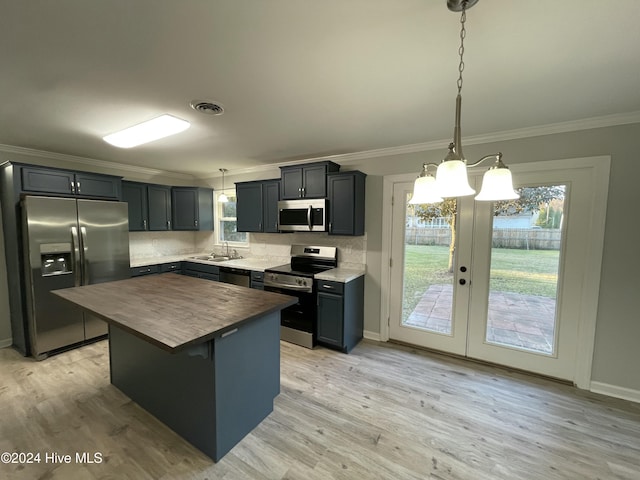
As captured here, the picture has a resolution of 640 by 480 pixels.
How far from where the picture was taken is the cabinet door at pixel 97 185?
326 cm

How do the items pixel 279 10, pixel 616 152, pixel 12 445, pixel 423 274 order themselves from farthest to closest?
pixel 423 274, pixel 616 152, pixel 12 445, pixel 279 10

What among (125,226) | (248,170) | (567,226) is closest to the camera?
(567,226)

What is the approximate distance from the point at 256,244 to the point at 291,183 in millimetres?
1435

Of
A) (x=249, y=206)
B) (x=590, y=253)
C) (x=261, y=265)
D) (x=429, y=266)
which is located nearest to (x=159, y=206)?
(x=249, y=206)

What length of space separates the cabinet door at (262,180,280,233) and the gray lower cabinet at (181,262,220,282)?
3.32ft

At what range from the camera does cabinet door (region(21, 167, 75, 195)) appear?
2.88 metres

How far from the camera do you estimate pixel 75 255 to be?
310cm

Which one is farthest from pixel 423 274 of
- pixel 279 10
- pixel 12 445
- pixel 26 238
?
pixel 26 238

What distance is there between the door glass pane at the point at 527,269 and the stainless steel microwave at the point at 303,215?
193 cm

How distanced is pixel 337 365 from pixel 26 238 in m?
3.63

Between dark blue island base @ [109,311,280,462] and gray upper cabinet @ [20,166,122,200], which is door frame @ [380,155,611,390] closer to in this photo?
dark blue island base @ [109,311,280,462]

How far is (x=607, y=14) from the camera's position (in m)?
1.16

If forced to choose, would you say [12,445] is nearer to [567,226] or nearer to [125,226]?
[125,226]

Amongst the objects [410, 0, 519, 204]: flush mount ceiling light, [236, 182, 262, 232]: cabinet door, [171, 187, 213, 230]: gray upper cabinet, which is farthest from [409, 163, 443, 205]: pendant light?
[171, 187, 213, 230]: gray upper cabinet
